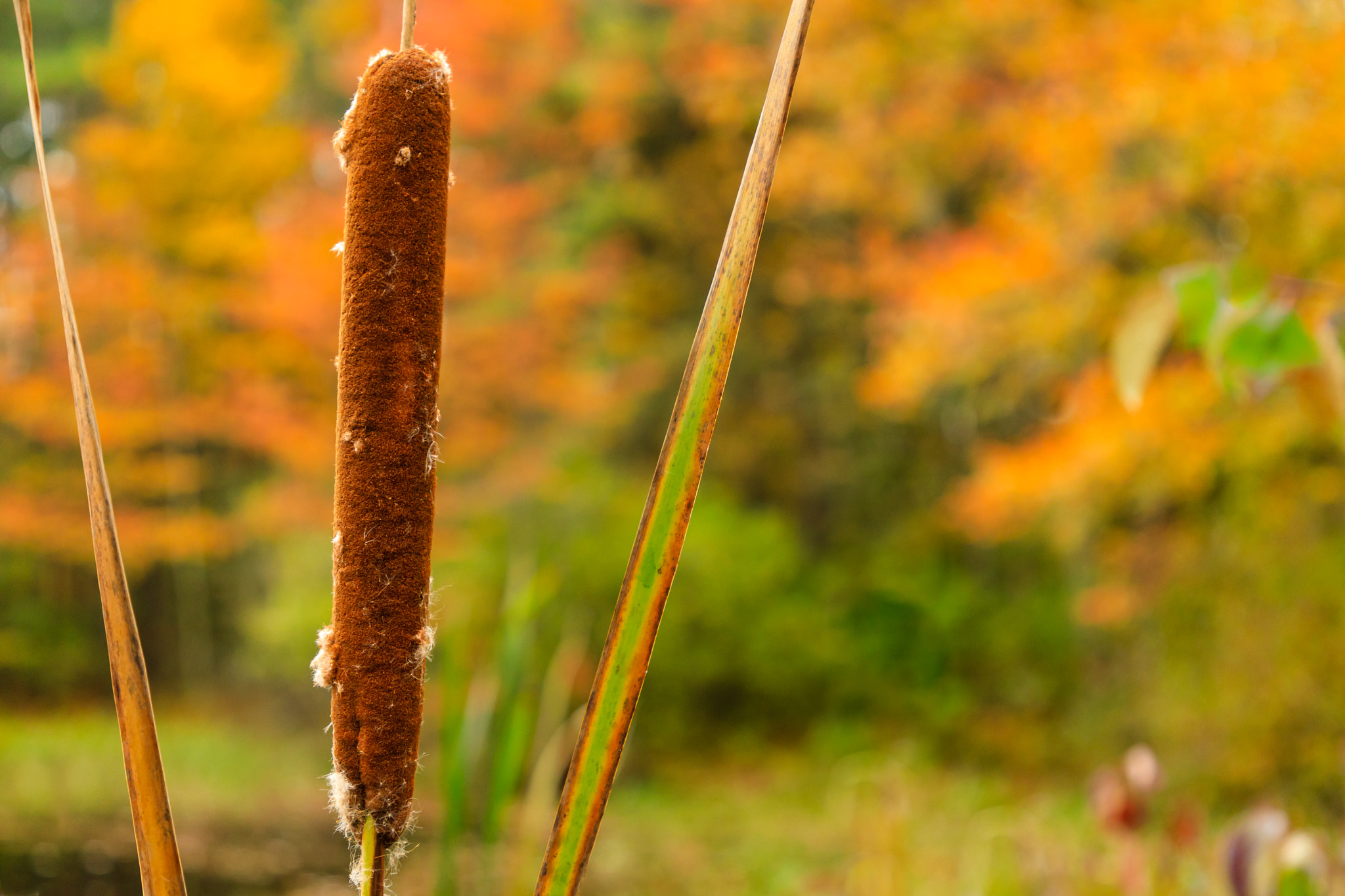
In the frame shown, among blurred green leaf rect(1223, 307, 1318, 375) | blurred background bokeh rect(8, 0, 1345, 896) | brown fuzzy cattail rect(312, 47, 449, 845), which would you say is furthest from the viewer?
blurred background bokeh rect(8, 0, 1345, 896)

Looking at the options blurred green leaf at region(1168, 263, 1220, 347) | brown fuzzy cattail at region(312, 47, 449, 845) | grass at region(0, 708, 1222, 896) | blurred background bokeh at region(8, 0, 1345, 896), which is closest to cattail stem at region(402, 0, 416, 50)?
brown fuzzy cattail at region(312, 47, 449, 845)

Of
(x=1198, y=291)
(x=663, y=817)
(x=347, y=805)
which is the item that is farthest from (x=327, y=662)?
(x=663, y=817)

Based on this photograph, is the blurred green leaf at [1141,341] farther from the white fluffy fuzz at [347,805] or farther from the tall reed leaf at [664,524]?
the white fluffy fuzz at [347,805]

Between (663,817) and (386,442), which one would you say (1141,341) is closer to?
(386,442)

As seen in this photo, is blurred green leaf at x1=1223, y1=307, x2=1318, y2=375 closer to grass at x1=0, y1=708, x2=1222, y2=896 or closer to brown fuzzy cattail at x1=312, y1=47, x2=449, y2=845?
brown fuzzy cattail at x1=312, y1=47, x2=449, y2=845

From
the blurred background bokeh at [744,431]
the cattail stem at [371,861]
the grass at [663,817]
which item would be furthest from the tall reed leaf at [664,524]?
the grass at [663,817]

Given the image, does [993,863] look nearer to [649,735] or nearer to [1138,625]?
[1138,625]

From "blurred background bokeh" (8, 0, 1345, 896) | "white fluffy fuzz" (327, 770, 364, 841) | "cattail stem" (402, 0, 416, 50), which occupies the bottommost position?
"white fluffy fuzz" (327, 770, 364, 841)
